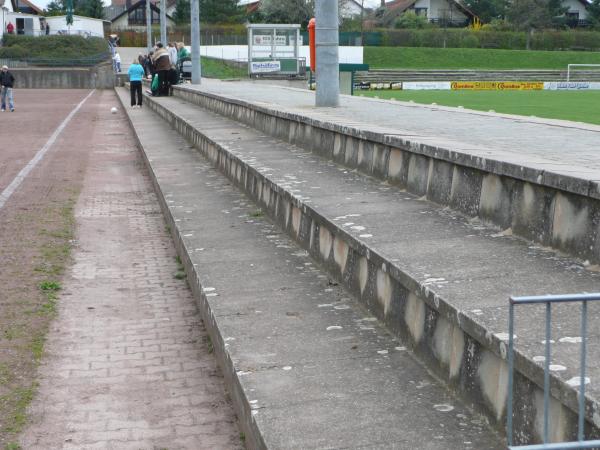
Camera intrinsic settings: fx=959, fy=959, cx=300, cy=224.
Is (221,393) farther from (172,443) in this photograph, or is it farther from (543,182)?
(543,182)

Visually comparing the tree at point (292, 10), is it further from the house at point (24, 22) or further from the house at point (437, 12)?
the house at point (24, 22)

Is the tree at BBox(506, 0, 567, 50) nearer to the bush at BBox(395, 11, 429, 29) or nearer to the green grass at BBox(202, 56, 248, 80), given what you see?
the bush at BBox(395, 11, 429, 29)

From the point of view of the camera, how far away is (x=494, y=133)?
30.0 ft

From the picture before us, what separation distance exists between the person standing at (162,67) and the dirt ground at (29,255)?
30.0 feet

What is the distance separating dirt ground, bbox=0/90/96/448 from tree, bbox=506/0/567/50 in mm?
76814

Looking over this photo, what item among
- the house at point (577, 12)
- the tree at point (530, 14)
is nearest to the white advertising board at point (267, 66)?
the tree at point (530, 14)

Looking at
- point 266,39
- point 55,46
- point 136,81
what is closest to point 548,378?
point 136,81

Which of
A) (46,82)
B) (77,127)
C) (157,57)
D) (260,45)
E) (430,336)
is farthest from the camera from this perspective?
(46,82)

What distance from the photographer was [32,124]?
28.0m

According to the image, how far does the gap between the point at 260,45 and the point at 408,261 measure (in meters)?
41.5

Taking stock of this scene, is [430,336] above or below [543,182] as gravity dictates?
below

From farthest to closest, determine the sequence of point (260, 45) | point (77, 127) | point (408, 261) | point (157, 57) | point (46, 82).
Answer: point (46, 82) → point (260, 45) → point (157, 57) → point (77, 127) → point (408, 261)

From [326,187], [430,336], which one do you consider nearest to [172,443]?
[430,336]

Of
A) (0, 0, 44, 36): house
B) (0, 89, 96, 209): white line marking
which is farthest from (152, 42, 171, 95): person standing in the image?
(0, 0, 44, 36): house
